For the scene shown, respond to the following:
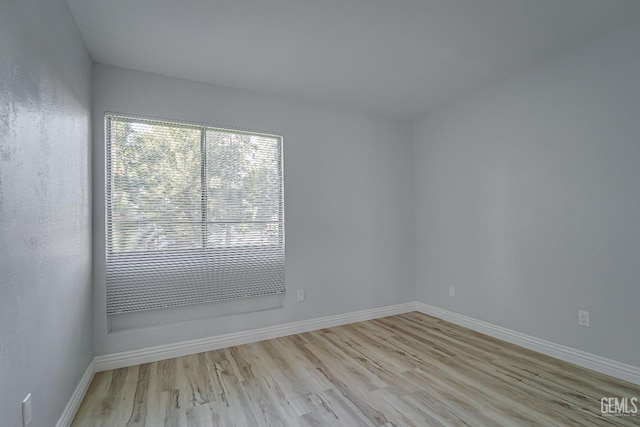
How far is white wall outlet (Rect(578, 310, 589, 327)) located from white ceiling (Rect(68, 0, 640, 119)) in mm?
2171

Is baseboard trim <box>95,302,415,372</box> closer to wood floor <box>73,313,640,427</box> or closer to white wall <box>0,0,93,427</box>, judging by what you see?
wood floor <box>73,313,640,427</box>

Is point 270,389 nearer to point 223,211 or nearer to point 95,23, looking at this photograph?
point 223,211

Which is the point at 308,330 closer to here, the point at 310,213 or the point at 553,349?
the point at 310,213

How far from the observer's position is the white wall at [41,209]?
1233 millimetres

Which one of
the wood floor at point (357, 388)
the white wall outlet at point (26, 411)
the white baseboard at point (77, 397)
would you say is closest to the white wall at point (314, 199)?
the white baseboard at point (77, 397)

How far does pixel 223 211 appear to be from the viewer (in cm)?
307

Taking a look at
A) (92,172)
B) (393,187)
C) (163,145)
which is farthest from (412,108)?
(92,172)

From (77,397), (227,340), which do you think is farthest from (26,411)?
(227,340)

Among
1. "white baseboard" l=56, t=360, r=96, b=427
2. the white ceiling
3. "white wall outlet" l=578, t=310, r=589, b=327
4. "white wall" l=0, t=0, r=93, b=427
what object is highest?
the white ceiling

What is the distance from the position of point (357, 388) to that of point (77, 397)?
189cm

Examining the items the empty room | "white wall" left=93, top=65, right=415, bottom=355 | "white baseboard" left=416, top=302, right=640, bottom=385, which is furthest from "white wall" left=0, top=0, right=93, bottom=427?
"white baseboard" left=416, top=302, right=640, bottom=385

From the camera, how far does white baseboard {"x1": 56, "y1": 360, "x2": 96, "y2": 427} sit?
1821mm

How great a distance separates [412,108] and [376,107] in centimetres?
46

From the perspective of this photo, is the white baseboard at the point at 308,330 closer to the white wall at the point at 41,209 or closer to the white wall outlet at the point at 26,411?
the white wall at the point at 41,209
